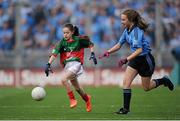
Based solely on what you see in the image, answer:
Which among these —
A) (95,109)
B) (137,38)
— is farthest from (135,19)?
(95,109)

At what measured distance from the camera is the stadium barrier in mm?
25656

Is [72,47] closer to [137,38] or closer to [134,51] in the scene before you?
[134,51]

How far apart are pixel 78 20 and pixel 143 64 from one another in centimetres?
1219

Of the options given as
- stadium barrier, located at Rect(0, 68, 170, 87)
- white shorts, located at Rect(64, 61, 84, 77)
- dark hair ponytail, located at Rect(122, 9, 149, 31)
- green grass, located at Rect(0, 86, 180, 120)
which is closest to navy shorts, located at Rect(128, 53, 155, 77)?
dark hair ponytail, located at Rect(122, 9, 149, 31)

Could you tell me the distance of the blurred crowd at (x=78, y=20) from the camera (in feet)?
80.5

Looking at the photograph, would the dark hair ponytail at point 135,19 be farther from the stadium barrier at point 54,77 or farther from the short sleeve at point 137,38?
the stadium barrier at point 54,77

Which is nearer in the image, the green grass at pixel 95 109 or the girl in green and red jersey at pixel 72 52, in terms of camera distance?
the green grass at pixel 95 109

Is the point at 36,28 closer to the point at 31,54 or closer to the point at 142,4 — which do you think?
the point at 31,54

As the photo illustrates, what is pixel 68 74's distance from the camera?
13.6 meters

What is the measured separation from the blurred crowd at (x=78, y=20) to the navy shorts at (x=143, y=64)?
1133cm

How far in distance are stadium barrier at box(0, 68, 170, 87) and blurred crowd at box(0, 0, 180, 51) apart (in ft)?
4.61

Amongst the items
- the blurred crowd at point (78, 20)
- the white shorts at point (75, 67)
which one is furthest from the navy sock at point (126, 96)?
the blurred crowd at point (78, 20)

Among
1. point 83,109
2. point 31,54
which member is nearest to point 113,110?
point 83,109

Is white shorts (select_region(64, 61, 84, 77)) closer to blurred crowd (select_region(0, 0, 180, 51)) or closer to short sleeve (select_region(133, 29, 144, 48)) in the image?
short sleeve (select_region(133, 29, 144, 48))
